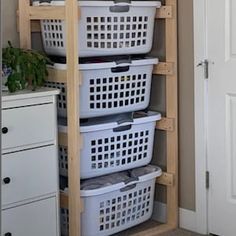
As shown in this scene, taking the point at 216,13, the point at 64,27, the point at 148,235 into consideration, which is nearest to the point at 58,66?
the point at 64,27

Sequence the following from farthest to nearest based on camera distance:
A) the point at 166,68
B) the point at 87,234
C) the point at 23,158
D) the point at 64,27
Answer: the point at 166,68
the point at 87,234
the point at 64,27
the point at 23,158

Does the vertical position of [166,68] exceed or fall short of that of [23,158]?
it exceeds it

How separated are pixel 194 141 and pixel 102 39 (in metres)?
0.81

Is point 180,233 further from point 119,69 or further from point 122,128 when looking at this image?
point 119,69

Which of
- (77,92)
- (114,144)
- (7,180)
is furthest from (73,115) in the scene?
(7,180)

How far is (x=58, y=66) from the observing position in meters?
2.51

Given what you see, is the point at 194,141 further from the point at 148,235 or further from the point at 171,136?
the point at 148,235

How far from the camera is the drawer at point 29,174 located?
7.36 ft

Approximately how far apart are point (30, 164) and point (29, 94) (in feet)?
1.13

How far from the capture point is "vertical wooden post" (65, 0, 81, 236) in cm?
235

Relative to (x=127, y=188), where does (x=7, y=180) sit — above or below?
above

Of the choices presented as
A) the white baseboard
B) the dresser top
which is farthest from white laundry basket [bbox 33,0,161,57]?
the white baseboard

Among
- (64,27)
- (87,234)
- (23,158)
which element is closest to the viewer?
(23,158)

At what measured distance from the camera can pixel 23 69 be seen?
2.36 metres
